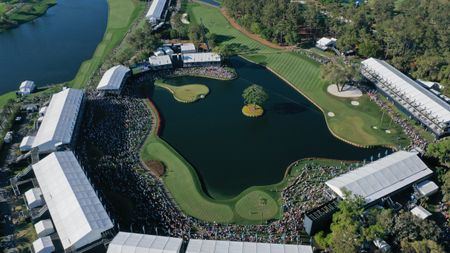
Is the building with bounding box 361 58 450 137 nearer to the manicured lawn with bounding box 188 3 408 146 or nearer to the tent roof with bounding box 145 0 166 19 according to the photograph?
the manicured lawn with bounding box 188 3 408 146

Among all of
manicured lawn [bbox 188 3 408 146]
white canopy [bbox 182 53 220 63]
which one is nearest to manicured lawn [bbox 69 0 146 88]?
manicured lawn [bbox 188 3 408 146]

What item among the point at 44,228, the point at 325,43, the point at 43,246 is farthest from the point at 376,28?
the point at 43,246

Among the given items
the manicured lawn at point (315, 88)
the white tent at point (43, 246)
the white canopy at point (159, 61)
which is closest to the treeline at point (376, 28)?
the manicured lawn at point (315, 88)

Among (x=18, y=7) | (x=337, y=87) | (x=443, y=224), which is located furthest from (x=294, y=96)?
(x=18, y=7)

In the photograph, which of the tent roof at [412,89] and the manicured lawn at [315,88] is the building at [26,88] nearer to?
the manicured lawn at [315,88]

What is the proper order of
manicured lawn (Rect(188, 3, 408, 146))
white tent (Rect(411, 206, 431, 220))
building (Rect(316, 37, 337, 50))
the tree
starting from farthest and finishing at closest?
building (Rect(316, 37, 337, 50))
the tree
manicured lawn (Rect(188, 3, 408, 146))
white tent (Rect(411, 206, 431, 220))

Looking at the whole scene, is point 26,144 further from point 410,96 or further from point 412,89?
point 412,89

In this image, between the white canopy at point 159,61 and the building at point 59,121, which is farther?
the white canopy at point 159,61
